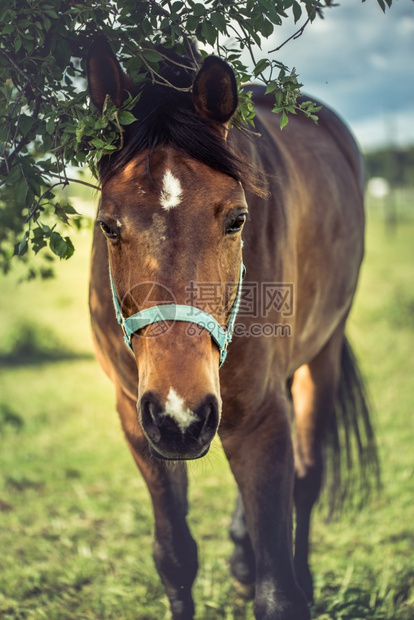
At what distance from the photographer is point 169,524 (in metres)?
2.72

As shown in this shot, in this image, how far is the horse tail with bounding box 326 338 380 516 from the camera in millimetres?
4207

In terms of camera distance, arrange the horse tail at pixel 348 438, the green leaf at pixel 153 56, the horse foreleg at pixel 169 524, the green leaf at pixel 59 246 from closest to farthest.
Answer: the green leaf at pixel 153 56, the green leaf at pixel 59 246, the horse foreleg at pixel 169 524, the horse tail at pixel 348 438

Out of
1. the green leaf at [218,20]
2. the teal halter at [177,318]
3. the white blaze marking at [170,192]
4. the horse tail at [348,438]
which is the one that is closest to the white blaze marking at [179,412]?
the teal halter at [177,318]

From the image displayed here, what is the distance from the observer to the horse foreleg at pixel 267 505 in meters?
2.51

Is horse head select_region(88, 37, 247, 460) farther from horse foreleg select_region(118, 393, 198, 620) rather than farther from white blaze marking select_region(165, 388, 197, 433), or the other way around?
horse foreleg select_region(118, 393, 198, 620)

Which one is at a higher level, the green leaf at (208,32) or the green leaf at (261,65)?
the green leaf at (208,32)

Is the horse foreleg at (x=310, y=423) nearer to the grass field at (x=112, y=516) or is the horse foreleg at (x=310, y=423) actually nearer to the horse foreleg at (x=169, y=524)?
the grass field at (x=112, y=516)

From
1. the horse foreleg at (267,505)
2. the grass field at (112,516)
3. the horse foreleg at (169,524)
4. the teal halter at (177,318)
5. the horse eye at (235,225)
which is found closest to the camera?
the teal halter at (177,318)

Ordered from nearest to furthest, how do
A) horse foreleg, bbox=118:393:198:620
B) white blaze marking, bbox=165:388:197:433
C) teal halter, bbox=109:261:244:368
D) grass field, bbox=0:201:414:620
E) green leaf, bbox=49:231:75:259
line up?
white blaze marking, bbox=165:388:197:433
teal halter, bbox=109:261:244:368
green leaf, bbox=49:231:75:259
horse foreleg, bbox=118:393:198:620
grass field, bbox=0:201:414:620

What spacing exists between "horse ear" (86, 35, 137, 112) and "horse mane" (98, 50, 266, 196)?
2.9 inches

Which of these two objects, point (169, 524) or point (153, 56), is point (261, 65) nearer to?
point (153, 56)

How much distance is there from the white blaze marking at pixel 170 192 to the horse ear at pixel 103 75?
37 centimetres

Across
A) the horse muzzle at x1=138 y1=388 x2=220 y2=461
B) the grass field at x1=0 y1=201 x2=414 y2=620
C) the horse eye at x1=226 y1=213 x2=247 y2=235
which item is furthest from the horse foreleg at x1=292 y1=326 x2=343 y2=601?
the horse muzzle at x1=138 y1=388 x2=220 y2=461

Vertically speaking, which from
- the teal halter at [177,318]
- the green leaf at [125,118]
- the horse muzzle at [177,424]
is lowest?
the horse muzzle at [177,424]
